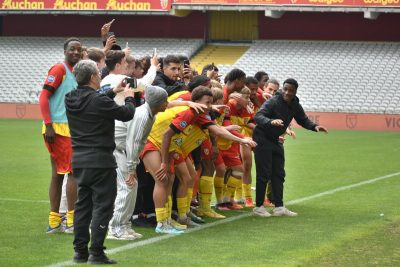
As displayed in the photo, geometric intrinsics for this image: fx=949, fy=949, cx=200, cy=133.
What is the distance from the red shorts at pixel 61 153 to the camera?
35.0 feet

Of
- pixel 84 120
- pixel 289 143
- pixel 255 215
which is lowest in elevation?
pixel 289 143

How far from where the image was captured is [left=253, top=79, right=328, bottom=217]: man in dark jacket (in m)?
12.7

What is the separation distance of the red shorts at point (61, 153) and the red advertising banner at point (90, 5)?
37.7 m

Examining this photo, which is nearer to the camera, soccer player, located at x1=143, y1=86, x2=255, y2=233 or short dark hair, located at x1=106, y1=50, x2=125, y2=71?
short dark hair, located at x1=106, y1=50, x2=125, y2=71

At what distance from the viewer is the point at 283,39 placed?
49.1 m

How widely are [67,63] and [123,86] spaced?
2143 millimetres

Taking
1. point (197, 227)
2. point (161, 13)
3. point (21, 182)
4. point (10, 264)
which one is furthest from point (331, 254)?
point (161, 13)

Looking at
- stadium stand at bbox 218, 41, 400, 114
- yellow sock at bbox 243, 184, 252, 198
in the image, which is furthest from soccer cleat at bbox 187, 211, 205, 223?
stadium stand at bbox 218, 41, 400, 114

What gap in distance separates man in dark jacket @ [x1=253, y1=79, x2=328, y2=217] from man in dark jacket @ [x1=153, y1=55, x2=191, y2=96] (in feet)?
4.22

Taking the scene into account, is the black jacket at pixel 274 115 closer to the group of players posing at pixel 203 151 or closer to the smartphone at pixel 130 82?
the group of players posing at pixel 203 151

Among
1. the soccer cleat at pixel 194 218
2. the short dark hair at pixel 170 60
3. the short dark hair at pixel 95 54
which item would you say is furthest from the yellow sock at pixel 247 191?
the short dark hair at pixel 95 54

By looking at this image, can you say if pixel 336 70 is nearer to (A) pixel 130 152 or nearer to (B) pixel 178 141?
(B) pixel 178 141

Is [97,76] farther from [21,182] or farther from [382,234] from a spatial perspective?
[21,182]

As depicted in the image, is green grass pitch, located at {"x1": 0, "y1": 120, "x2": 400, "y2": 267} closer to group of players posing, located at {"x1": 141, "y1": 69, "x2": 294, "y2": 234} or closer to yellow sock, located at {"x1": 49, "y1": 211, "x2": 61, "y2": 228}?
yellow sock, located at {"x1": 49, "y1": 211, "x2": 61, "y2": 228}
